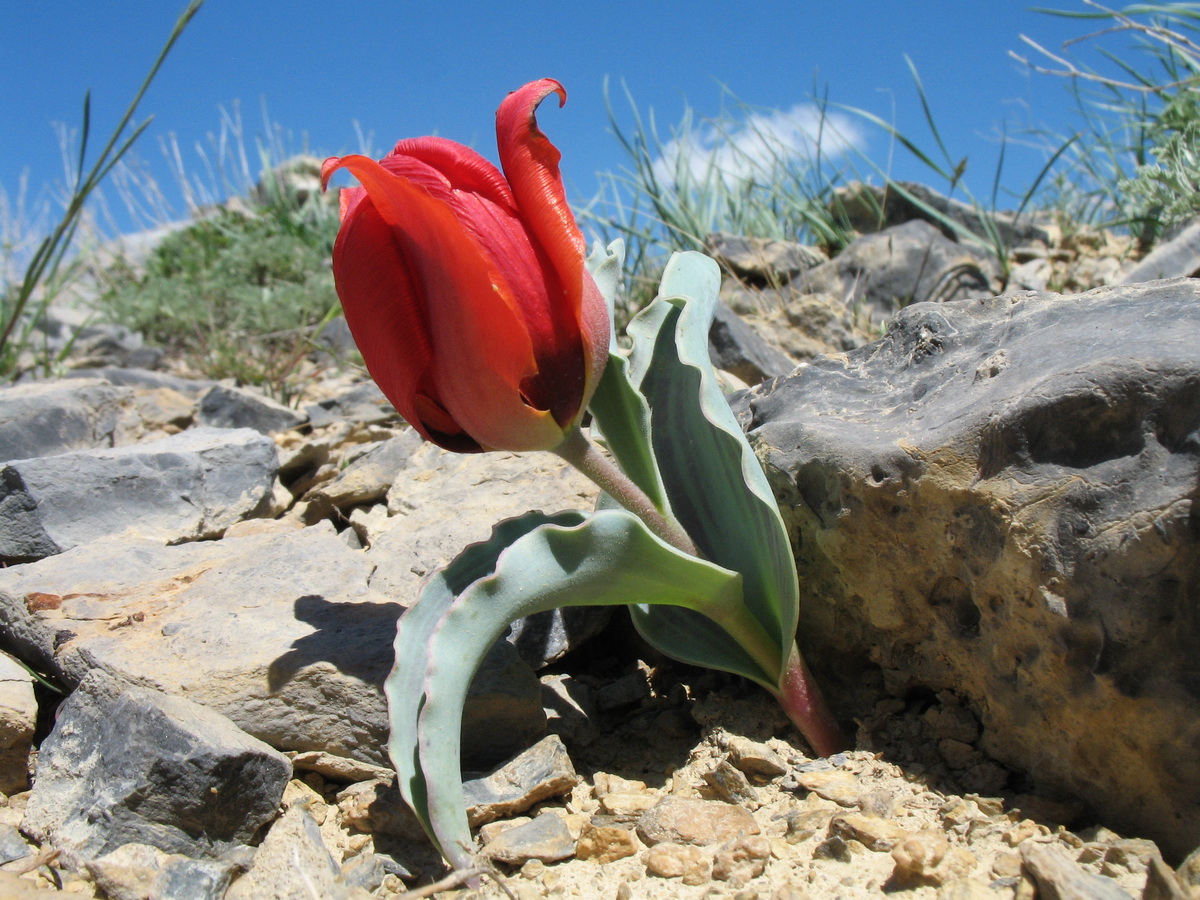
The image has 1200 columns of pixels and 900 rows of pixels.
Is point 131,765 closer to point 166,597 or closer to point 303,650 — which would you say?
point 303,650

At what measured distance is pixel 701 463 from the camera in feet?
5.06

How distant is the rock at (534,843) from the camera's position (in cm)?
129

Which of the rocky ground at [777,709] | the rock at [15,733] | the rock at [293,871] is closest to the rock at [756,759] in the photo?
the rocky ground at [777,709]

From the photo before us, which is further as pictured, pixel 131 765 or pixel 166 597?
pixel 166 597

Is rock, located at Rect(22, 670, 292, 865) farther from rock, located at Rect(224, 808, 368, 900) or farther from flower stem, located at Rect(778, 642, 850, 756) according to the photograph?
flower stem, located at Rect(778, 642, 850, 756)

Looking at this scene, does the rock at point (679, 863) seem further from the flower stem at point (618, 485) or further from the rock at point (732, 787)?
the flower stem at point (618, 485)

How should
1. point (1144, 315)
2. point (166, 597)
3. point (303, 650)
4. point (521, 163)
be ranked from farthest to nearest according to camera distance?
1. point (166, 597)
2. point (303, 650)
3. point (1144, 315)
4. point (521, 163)

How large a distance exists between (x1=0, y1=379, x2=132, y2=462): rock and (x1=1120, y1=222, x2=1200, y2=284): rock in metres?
3.47

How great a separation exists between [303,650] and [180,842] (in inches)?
13.5

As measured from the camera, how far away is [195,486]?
8.25 ft

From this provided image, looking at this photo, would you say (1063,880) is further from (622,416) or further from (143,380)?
(143,380)

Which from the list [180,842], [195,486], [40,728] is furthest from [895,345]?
[195,486]

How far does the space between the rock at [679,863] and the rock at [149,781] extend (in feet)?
1.87

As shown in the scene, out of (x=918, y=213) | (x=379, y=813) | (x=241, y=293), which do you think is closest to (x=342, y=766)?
(x=379, y=813)
